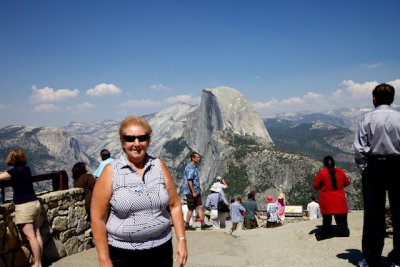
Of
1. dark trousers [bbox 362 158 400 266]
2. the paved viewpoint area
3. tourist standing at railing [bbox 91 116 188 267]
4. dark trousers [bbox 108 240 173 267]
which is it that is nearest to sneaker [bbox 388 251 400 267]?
dark trousers [bbox 362 158 400 266]

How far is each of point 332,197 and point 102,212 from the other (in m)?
6.23

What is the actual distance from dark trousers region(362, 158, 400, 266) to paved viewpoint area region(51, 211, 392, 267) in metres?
1.22

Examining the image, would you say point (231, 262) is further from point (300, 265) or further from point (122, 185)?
point (122, 185)

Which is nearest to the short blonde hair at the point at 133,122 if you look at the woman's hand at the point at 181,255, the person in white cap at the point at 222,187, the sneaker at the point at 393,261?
the woman's hand at the point at 181,255

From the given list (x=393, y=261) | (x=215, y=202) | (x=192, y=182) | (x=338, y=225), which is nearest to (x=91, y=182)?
(x=192, y=182)

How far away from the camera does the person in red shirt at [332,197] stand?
26.2 ft

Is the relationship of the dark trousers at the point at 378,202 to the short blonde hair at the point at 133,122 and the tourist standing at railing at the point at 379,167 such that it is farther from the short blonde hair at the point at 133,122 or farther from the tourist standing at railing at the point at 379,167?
the short blonde hair at the point at 133,122

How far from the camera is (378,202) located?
473 centimetres

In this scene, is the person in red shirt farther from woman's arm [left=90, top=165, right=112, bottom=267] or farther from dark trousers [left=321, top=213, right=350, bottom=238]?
woman's arm [left=90, top=165, right=112, bottom=267]

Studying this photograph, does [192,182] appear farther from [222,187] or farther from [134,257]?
[134,257]

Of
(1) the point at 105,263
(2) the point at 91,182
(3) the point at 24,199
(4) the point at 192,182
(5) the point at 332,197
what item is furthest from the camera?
(4) the point at 192,182

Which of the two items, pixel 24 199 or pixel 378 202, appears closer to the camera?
pixel 378 202

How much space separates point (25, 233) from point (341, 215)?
19.9 feet

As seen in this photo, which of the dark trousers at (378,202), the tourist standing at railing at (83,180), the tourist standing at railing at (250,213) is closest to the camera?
the dark trousers at (378,202)
